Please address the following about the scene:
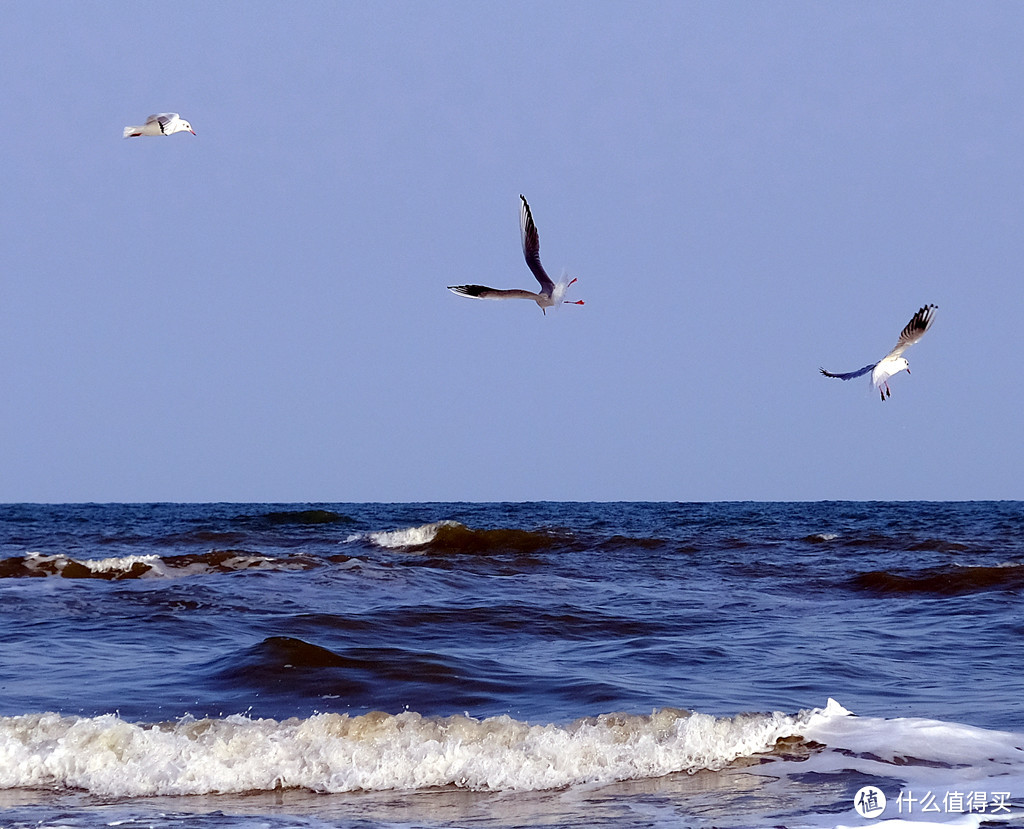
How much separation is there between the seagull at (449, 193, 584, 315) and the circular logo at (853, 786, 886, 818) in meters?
3.09

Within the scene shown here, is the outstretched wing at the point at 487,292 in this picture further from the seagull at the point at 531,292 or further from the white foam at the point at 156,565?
the white foam at the point at 156,565

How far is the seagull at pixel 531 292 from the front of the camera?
692 centimetres

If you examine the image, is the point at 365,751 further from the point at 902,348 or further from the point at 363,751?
the point at 902,348

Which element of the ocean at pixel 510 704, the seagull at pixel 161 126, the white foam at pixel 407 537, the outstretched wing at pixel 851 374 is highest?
the seagull at pixel 161 126

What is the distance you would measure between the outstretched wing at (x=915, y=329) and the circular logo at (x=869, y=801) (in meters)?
4.60

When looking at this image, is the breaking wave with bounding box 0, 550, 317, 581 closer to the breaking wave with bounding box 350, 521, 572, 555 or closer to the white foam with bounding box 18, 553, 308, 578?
the white foam with bounding box 18, 553, 308, 578

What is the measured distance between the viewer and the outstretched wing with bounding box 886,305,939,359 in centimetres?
938

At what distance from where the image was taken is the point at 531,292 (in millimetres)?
6980

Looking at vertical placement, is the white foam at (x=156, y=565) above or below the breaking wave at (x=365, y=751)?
below

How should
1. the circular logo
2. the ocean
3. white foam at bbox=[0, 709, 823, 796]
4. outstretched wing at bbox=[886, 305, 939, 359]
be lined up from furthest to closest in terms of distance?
outstretched wing at bbox=[886, 305, 939, 359] < white foam at bbox=[0, 709, 823, 796] < the ocean < the circular logo

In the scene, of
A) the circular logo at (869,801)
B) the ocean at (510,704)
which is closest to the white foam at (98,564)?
the ocean at (510,704)

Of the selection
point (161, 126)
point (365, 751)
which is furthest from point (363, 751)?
point (161, 126)

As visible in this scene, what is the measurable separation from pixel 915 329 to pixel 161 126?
19.6 ft

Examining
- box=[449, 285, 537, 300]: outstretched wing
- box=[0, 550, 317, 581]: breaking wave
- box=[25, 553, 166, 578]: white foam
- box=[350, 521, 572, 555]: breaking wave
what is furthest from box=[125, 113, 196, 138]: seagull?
box=[350, 521, 572, 555]: breaking wave
